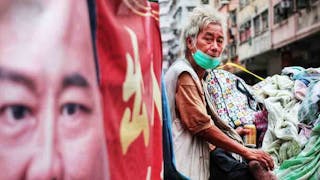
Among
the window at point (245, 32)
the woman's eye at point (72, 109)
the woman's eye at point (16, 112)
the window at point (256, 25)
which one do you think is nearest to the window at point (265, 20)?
the window at point (256, 25)

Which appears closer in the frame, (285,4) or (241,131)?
(241,131)

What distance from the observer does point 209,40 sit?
3.08 meters

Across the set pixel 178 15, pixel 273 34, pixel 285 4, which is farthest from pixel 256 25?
pixel 178 15

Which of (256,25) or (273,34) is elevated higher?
(256,25)

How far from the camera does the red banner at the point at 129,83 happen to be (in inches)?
56.4

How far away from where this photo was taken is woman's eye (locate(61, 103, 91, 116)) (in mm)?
1208

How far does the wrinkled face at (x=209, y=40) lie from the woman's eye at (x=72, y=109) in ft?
6.04

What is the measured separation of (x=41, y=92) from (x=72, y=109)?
0.09m

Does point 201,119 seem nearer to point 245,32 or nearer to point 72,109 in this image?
point 72,109

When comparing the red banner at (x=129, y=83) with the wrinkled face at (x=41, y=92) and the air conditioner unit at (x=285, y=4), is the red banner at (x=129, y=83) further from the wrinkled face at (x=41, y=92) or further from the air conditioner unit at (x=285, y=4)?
the air conditioner unit at (x=285, y=4)

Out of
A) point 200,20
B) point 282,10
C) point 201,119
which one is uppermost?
point 282,10

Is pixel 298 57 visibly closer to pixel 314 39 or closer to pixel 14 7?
pixel 314 39

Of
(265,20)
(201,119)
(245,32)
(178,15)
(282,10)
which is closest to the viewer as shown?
(201,119)

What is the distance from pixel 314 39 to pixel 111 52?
24564 mm
